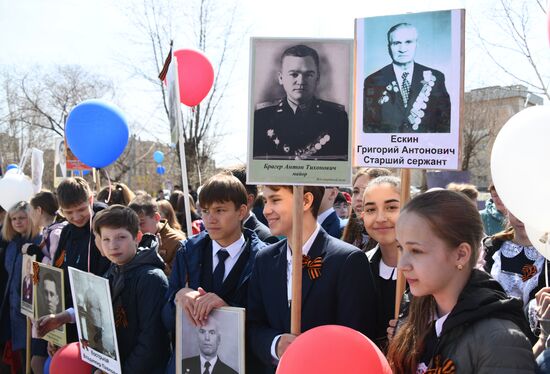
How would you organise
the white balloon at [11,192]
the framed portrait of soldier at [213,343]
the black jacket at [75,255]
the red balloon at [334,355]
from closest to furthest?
the red balloon at [334,355]
the framed portrait of soldier at [213,343]
the black jacket at [75,255]
the white balloon at [11,192]

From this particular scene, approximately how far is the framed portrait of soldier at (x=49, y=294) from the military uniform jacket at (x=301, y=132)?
2605mm

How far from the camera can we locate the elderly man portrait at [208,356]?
9.16 feet

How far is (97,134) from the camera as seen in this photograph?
514cm

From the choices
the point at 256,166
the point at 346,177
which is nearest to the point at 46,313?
the point at 256,166

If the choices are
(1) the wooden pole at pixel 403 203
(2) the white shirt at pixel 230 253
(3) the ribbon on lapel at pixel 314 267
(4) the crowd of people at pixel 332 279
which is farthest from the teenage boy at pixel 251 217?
(1) the wooden pole at pixel 403 203

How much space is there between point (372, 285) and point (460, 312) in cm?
72

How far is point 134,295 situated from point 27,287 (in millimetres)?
2196

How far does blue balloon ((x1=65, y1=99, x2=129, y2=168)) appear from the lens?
5145 mm

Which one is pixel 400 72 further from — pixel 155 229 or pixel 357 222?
pixel 155 229

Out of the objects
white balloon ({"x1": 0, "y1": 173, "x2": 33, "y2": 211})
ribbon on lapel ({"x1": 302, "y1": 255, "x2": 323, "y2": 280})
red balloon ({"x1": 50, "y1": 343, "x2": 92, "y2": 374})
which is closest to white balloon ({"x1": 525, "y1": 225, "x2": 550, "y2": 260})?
ribbon on lapel ({"x1": 302, "y1": 255, "x2": 323, "y2": 280})

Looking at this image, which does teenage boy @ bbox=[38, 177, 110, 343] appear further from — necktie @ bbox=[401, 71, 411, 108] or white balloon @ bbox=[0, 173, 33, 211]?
necktie @ bbox=[401, 71, 411, 108]

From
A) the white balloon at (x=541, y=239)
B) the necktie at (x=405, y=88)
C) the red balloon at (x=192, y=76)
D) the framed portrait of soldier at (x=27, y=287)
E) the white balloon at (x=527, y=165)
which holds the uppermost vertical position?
the red balloon at (x=192, y=76)

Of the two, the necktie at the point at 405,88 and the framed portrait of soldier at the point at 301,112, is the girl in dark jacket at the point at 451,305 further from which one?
the necktie at the point at 405,88

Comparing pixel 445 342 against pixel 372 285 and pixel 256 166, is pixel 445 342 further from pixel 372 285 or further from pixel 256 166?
pixel 256 166
